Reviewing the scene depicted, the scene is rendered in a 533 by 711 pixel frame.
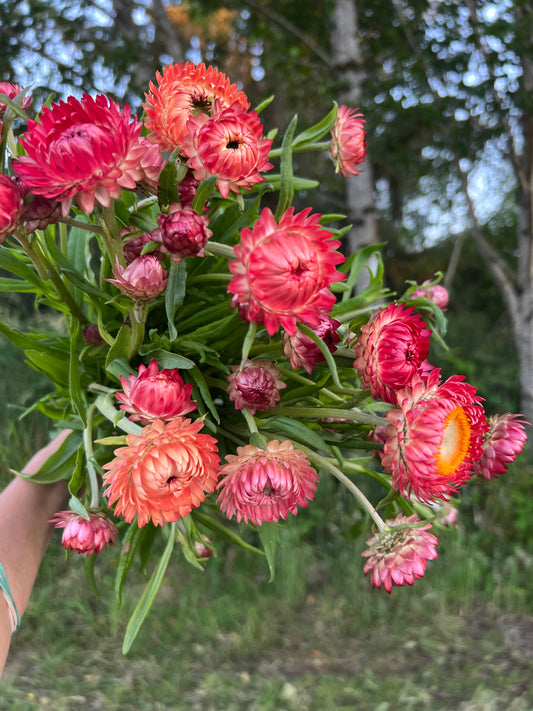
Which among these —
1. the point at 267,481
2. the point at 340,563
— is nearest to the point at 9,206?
the point at 267,481

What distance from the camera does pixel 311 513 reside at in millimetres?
2848

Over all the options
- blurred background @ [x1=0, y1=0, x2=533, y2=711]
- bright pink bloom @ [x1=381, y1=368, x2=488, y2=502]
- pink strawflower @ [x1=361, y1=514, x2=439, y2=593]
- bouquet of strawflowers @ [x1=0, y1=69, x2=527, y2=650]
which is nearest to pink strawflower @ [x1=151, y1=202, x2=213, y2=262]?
bouquet of strawflowers @ [x1=0, y1=69, x2=527, y2=650]

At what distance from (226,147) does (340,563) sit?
246 centimetres

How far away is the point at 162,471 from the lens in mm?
491

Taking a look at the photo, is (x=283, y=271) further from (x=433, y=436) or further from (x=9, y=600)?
(x=9, y=600)

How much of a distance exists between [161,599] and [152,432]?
7.49 feet

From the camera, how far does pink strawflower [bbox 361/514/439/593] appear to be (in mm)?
551

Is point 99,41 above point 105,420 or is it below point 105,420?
above

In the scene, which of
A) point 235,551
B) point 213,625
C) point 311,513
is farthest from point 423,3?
point 213,625

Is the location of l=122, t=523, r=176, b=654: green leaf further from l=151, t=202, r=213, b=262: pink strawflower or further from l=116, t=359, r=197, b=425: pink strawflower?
l=151, t=202, r=213, b=262: pink strawflower

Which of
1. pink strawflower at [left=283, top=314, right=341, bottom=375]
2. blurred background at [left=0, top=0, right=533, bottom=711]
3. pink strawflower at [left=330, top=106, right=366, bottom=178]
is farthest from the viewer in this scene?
blurred background at [left=0, top=0, right=533, bottom=711]

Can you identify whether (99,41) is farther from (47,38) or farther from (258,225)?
(258,225)

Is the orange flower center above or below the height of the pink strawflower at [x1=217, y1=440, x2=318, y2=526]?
above

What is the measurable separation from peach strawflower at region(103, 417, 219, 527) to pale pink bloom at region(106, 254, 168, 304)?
0.12 meters
